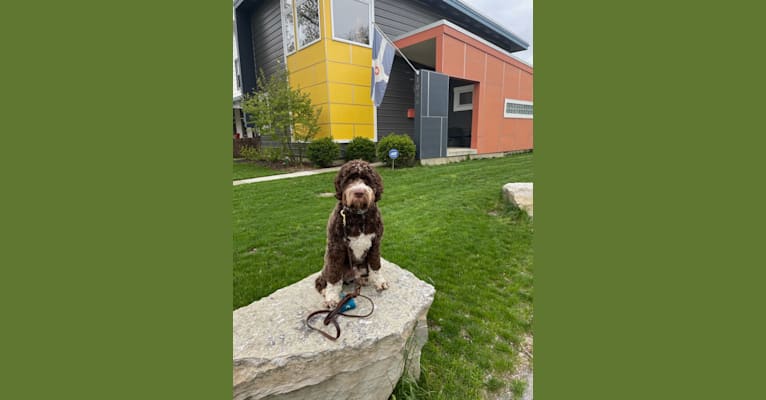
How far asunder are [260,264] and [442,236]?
7.19 feet

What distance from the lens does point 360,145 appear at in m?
5.95

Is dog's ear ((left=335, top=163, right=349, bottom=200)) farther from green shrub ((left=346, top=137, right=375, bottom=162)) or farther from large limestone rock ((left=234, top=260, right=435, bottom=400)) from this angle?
green shrub ((left=346, top=137, right=375, bottom=162))

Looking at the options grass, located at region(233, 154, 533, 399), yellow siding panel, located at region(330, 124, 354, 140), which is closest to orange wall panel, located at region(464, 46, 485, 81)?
yellow siding panel, located at region(330, 124, 354, 140)

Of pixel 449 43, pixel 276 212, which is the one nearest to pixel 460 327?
pixel 276 212

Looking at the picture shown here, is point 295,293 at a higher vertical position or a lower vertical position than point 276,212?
lower

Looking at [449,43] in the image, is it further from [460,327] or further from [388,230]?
[460,327]

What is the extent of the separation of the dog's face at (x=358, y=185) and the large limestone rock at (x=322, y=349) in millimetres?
627

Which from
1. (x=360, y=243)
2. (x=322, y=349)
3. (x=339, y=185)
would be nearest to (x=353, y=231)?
(x=360, y=243)

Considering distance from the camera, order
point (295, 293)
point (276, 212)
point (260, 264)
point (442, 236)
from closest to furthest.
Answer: point (295, 293) → point (260, 264) → point (276, 212) → point (442, 236)

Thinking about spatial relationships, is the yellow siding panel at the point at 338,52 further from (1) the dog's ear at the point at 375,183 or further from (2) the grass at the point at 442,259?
(1) the dog's ear at the point at 375,183

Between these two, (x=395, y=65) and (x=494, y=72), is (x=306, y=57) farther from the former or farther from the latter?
(x=494, y=72)

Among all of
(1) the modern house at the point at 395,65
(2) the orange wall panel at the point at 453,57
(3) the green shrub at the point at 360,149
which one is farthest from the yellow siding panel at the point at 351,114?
(2) the orange wall panel at the point at 453,57

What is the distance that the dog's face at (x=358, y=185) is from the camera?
1.39 metres

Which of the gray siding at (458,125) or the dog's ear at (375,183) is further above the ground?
the gray siding at (458,125)
